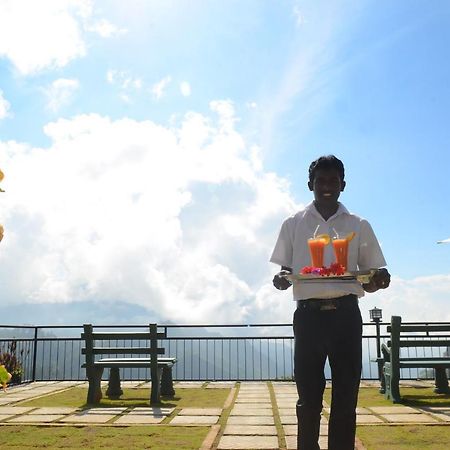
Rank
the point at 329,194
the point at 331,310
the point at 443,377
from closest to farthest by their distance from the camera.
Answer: the point at 331,310
the point at 329,194
the point at 443,377

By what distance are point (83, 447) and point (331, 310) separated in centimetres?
259

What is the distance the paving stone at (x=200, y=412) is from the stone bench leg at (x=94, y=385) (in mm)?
1417

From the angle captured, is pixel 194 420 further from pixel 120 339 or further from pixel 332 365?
pixel 332 365

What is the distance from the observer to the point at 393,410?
622 centimetres

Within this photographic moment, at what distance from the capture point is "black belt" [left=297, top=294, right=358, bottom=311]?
2.80 metres

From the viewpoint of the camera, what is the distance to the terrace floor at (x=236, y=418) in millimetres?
4562

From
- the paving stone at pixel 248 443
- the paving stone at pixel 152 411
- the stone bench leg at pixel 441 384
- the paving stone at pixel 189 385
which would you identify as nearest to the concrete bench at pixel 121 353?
the paving stone at pixel 152 411

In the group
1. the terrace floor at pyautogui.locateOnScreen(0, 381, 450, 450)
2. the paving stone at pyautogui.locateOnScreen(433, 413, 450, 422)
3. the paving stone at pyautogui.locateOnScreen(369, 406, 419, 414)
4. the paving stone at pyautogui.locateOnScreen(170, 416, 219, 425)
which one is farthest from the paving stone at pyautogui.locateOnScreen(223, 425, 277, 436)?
the paving stone at pyautogui.locateOnScreen(433, 413, 450, 422)

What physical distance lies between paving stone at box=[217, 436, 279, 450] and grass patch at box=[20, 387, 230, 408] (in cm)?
226

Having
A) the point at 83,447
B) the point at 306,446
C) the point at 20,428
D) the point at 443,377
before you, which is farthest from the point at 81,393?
the point at 306,446

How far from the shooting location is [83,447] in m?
4.23

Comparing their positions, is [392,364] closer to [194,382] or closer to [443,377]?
[443,377]

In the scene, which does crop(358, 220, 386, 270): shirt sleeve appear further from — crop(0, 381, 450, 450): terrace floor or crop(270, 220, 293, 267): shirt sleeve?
crop(0, 381, 450, 450): terrace floor

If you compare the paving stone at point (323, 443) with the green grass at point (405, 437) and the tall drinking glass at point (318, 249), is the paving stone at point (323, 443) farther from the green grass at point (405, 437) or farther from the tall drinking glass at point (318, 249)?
the tall drinking glass at point (318, 249)
